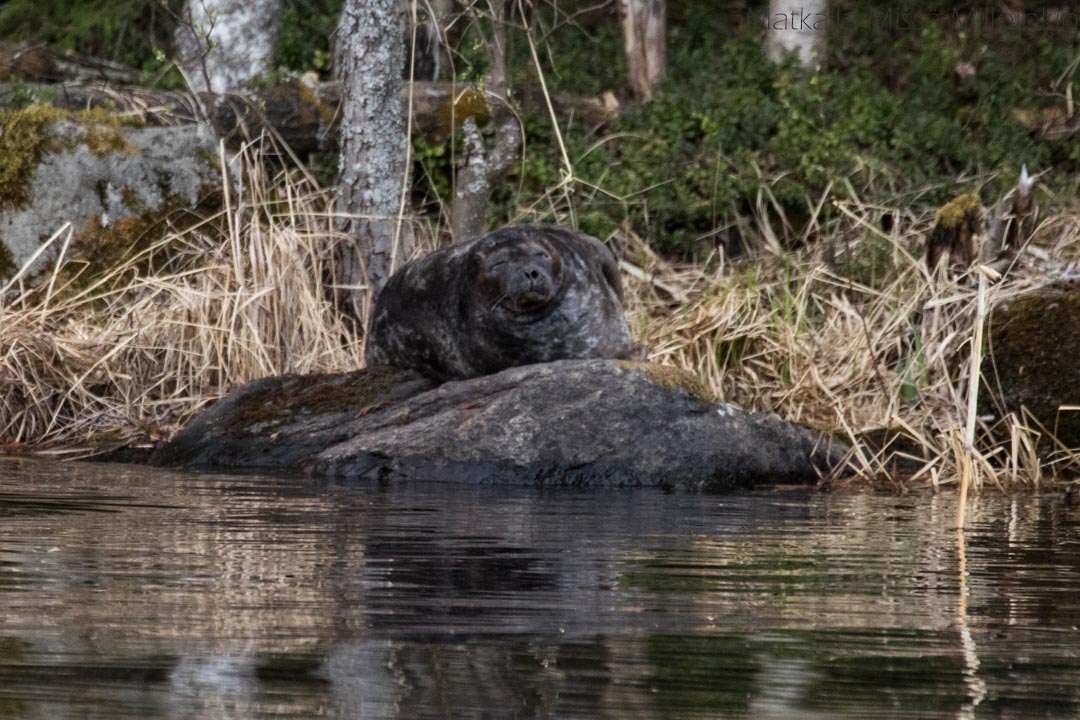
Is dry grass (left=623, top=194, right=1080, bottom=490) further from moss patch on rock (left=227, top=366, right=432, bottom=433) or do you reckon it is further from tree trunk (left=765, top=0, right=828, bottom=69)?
tree trunk (left=765, top=0, right=828, bottom=69)

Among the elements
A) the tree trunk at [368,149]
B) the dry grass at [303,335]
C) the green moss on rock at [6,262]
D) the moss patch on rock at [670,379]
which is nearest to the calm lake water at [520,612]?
the moss patch on rock at [670,379]

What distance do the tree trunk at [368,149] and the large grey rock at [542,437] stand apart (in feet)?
6.95

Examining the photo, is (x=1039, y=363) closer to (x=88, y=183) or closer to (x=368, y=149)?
(x=368, y=149)

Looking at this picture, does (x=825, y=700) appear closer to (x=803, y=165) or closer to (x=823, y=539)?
(x=823, y=539)

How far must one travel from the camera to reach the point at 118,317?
9.19 metres

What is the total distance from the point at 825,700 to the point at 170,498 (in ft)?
12.3

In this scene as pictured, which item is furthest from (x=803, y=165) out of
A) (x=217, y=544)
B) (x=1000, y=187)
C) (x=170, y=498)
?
(x=217, y=544)

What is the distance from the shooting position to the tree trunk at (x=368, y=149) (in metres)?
9.45

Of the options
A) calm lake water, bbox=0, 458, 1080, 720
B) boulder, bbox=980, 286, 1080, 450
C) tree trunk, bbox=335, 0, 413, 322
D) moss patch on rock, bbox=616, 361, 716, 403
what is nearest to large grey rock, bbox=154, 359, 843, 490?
moss patch on rock, bbox=616, 361, 716, 403

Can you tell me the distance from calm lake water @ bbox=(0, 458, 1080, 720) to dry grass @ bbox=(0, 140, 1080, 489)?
2.94 metres

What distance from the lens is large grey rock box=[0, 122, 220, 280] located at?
31.8 ft

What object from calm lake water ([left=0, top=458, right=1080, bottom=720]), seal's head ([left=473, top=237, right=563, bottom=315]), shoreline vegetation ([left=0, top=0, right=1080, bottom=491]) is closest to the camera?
calm lake water ([left=0, top=458, right=1080, bottom=720])

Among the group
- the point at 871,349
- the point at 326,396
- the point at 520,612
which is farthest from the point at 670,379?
the point at 520,612

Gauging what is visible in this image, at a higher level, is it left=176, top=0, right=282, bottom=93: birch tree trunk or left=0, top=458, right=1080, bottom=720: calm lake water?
left=176, top=0, right=282, bottom=93: birch tree trunk
